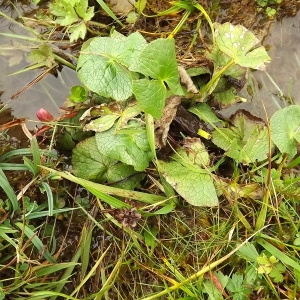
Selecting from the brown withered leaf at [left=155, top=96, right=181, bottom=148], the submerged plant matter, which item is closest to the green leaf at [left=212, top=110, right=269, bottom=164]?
the submerged plant matter

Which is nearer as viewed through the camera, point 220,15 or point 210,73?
point 210,73

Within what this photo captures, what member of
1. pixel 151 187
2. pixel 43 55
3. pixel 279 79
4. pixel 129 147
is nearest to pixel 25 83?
pixel 43 55

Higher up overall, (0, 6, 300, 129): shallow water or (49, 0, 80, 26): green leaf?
(49, 0, 80, 26): green leaf

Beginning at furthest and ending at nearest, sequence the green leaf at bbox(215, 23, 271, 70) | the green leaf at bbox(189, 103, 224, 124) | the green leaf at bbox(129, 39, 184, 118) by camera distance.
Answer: the green leaf at bbox(189, 103, 224, 124), the green leaf at bbox(215, 23, 271, 70), the green leaf at bbox(129, 39, 184, 118)

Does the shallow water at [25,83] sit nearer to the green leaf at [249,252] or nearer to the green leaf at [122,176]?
the green leaf at [122,176]

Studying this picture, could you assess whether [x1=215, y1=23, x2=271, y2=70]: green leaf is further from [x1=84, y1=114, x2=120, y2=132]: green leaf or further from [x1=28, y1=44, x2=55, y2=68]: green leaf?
[x1=28, y1=44, x2=55, y2=68]: green leaf

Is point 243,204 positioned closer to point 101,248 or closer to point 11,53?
point 101,248

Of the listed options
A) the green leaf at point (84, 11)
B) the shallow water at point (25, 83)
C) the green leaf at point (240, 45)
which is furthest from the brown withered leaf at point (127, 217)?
the green leaf at point (84, 11)

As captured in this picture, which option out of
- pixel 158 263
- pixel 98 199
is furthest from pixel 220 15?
pixel 158 263
